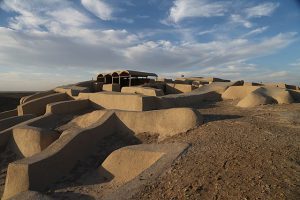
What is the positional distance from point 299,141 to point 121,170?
3846 mm

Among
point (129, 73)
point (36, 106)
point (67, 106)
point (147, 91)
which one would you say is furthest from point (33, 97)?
point (147, 91)

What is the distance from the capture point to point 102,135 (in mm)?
9844

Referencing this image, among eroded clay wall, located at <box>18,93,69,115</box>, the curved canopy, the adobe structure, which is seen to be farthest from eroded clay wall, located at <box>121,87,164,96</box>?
the curved canopy

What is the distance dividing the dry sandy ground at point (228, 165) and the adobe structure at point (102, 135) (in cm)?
22

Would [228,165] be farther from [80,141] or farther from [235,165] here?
[80,141]

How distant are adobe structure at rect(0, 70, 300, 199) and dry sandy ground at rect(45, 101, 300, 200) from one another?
0.72 ft

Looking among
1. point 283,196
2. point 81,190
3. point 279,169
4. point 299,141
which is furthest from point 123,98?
point 283,196

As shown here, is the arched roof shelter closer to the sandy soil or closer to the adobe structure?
the adobe structure

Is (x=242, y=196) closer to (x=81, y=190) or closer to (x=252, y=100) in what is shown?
(x=81, y=190)

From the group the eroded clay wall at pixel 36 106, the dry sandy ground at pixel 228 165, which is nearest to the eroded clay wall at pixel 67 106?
the eroded clay wall at pixel 36 106

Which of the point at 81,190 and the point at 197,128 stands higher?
the point at 197,128

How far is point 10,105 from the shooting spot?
2878 cm

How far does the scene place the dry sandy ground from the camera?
205 inches

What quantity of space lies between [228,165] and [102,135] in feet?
15.3
